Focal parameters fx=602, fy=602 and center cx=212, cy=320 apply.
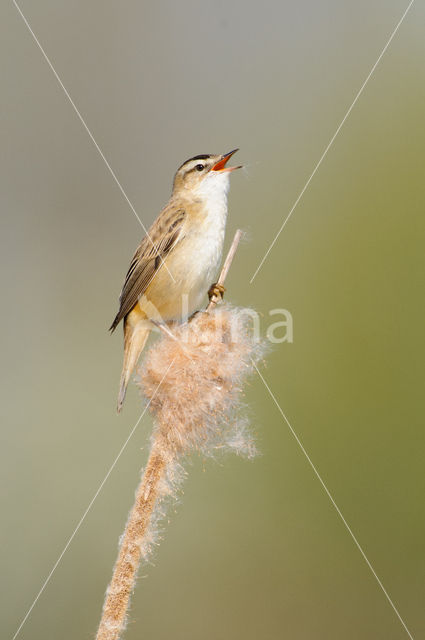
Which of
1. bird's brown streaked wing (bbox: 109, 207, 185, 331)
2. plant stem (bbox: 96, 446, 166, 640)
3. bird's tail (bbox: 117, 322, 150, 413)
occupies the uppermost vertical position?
bird's brown streaked wing (bbox: 109, 207, 185, 331)

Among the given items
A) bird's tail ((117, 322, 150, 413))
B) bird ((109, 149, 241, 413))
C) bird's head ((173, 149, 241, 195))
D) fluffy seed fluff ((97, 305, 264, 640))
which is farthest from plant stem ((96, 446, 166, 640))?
bird's head ((173, 149, 241, 195))

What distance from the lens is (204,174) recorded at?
164 inches

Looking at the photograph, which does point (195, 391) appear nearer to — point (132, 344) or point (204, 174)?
point (132, 344)

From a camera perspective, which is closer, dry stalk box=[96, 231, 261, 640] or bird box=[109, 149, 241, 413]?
dry stalk box=[96, 231, 261, 640]

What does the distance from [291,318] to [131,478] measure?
173 cm

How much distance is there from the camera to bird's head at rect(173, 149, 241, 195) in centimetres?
406

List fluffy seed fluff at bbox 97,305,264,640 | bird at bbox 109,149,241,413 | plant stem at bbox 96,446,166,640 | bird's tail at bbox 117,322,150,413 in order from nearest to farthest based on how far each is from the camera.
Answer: plant stem at bbox 96,446,166,640 → fluffy seed fluff at bbox 97,305,264,640 → bird's tail at bbox 117,322,150,413 → bird at bbox 109,149,241,413

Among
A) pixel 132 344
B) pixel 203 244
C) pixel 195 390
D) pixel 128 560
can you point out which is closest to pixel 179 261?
pixel 203 244

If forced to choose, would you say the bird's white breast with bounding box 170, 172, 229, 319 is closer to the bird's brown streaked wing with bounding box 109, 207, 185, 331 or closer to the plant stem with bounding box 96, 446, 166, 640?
the bird's brown streaked wing with bounding box 109, 207, 185, 331

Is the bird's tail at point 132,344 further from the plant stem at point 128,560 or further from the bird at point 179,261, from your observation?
the plant stem at point 128,560

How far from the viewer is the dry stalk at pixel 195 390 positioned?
7.05 feet

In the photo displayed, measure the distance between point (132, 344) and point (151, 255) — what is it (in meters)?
0.68

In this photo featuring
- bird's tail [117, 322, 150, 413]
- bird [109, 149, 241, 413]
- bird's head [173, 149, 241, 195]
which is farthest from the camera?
bird's head [173, 149, 241, 195]

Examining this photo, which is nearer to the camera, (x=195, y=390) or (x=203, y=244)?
(x=195, y=390)
